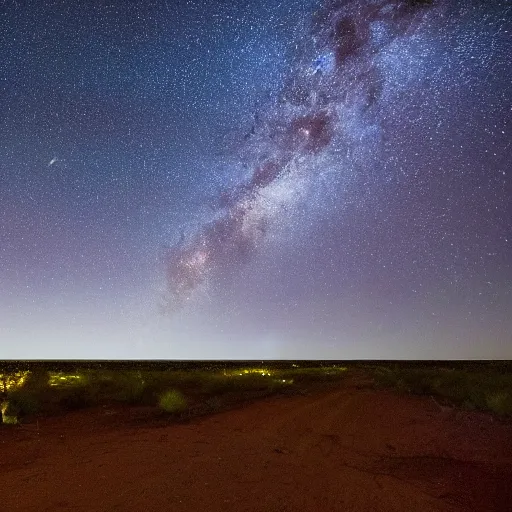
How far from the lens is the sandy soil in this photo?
7.60 meters

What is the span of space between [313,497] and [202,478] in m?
2.23

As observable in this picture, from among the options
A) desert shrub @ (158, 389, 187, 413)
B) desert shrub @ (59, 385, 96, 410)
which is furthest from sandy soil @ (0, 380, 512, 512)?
desert shrub @ (59, 385, 96, 410)

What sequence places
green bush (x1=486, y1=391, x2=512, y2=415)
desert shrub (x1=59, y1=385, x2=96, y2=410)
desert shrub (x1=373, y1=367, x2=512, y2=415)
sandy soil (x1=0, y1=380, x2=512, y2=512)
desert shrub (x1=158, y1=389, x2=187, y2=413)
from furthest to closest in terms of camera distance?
desert shrub (x1=59, y1=385, x2=96, y2=410) → desert shrub (x1=373, y1=367, x2=512, y2=415) → desert shrub (x1=158, y1=389, x2=187, y2=413) → green bush (x1=486, y1=391, x2=512, y2=415) → sandy soil (x1=0, y1=380, x2=512, y2=512)

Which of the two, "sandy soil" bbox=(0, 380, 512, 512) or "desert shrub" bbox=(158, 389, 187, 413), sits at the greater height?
"desert shrub" bbox=(158, 389, 187, 413)

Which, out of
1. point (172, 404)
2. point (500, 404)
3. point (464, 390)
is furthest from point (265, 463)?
point (464, 390)

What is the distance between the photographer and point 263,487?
820 cm

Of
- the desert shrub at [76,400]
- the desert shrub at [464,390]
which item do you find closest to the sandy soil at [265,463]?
the desert shrub at [464,390]

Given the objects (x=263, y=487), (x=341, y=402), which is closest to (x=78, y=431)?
(x=263, y=487)

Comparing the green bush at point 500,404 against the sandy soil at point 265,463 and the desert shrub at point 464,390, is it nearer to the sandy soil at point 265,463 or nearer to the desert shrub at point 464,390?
the desert shrub at point 464,390

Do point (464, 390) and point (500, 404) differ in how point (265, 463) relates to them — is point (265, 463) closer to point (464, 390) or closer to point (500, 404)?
point (500, 404)

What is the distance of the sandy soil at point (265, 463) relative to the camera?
7.60 meters

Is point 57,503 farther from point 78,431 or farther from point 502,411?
point 502,411

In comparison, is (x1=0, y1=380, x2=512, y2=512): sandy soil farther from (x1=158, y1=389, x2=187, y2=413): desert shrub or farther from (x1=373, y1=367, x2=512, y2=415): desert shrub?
(x1=373, y1=367, x2=512, y2=415): desert shrub

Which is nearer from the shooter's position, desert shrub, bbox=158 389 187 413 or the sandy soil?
the sandy soil
